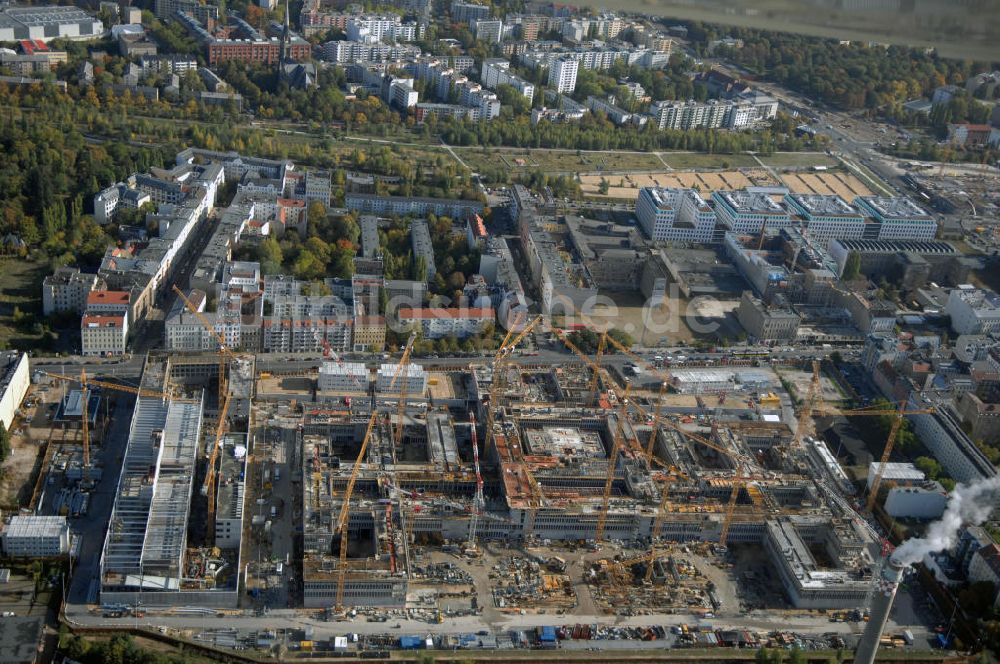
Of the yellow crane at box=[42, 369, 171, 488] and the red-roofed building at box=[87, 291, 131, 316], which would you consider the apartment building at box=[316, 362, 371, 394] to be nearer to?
the yellow crane at box=[42, 369, 171, 488]

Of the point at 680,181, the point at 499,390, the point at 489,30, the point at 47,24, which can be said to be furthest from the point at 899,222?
the point at 47,24

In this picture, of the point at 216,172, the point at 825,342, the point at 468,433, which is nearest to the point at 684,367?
the point at 825,342

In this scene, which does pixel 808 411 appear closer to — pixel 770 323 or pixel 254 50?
pixel 770 323

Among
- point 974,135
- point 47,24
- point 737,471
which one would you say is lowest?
point 737,471

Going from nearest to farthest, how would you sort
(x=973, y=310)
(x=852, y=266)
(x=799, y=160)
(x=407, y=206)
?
(x=973, y=310) < (x=852, y=266) < (x=407, y=206) < (x=799, y=160)

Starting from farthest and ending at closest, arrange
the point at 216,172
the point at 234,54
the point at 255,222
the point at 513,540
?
the point at 234,54 < the point at 216,172 < the point at 255,222 < the point at 513,540

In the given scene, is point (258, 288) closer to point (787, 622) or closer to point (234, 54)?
point (787, 622)
